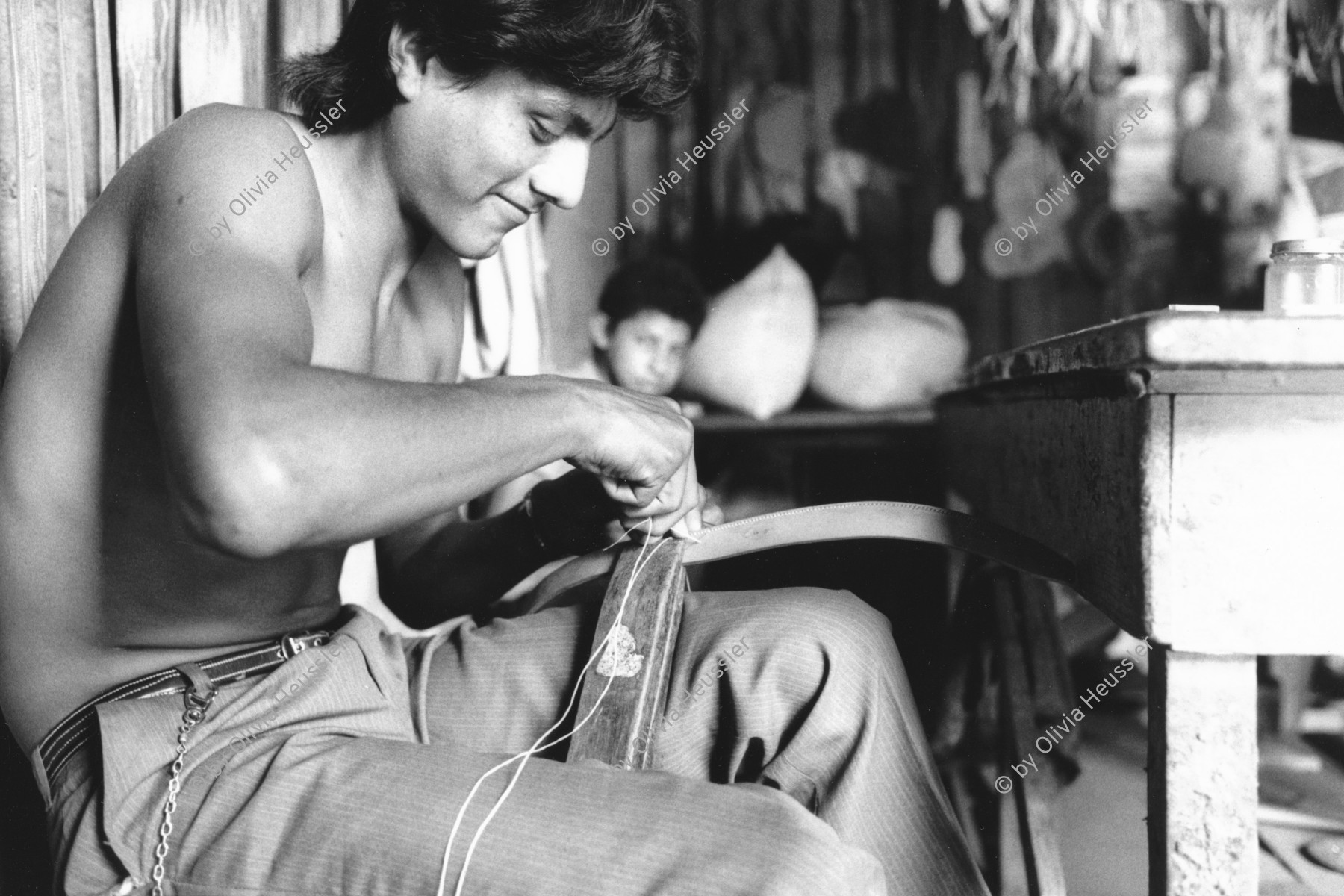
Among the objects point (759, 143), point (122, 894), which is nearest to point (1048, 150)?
point (759, 143)

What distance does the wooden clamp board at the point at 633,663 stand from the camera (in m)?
1.18

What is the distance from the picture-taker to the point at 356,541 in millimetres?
945

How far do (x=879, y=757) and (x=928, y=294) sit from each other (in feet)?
9.59

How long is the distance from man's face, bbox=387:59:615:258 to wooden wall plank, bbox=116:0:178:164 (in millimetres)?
786

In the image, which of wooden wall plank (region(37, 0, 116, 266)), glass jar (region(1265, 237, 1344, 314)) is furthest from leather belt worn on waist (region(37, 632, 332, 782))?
glass jar (region(1265, 237, 1344, 314))

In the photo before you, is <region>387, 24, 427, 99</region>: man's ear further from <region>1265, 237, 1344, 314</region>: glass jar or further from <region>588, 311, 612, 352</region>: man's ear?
<region>588, 311, 612, 352</region>: man's ear

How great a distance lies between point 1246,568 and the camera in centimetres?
93

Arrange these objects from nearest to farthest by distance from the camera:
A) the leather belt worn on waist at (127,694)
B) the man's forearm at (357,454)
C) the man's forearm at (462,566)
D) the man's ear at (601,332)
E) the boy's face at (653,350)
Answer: the man's forearm at (357,454)
the leather belt worn on waist at (127,694)
the man's forearm at (462,566)
the boy's face at (653,350)
the man's ear at (601,332)

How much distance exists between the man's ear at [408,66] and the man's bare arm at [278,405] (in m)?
0.20

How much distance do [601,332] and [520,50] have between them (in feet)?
7.49

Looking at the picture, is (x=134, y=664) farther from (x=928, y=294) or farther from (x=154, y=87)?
(x=928, y=294)

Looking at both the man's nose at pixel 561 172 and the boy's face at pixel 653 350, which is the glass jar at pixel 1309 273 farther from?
the boy's face at pixel 653 350

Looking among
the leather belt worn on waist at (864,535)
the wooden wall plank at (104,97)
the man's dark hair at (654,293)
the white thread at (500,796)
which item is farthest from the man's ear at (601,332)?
the white thread at (500,796)

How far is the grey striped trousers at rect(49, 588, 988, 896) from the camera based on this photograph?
2.93 feet
